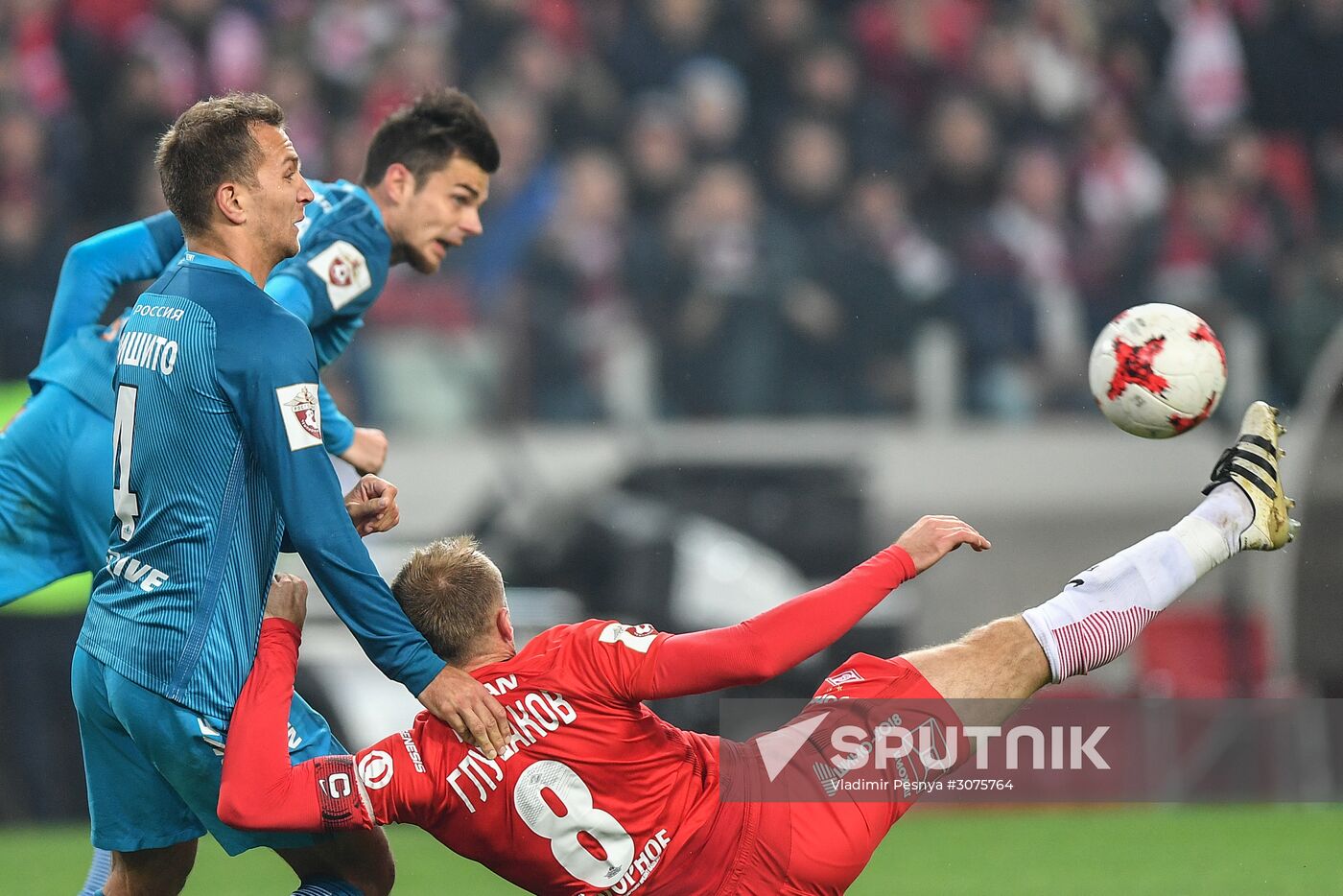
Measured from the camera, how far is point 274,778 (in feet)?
11.4

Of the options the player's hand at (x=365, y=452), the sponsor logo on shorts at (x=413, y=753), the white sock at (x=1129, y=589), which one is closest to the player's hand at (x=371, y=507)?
the sponsor logo on shorts at (x=413, y=753)

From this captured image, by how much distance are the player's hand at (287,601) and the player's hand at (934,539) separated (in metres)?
1.38

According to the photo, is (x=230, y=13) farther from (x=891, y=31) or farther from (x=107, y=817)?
(x=107, y=817)

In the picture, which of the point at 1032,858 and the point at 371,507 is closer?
the point at 371,507

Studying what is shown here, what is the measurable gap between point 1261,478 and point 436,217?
8.31ft

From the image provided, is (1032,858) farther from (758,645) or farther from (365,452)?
(758,645)

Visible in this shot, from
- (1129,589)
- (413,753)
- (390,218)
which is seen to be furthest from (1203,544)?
(390,218)

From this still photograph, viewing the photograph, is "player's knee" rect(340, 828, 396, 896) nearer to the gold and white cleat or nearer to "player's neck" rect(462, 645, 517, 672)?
"player's neck" rect(462, 645, 517, 672)

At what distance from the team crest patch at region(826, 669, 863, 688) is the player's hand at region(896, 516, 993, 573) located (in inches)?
18.9

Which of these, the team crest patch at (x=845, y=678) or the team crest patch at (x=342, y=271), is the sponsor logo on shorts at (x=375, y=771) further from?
the team crest patch at (x=342, y=271)

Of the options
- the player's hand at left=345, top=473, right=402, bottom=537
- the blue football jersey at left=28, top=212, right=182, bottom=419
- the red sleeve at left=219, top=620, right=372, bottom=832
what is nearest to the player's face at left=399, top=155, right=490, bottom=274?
the blue football jersey at left=28, top=212, right=182, bottom=419

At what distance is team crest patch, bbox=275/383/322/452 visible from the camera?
347cm

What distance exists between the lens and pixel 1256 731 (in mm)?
8930

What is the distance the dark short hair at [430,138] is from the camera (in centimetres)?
511
